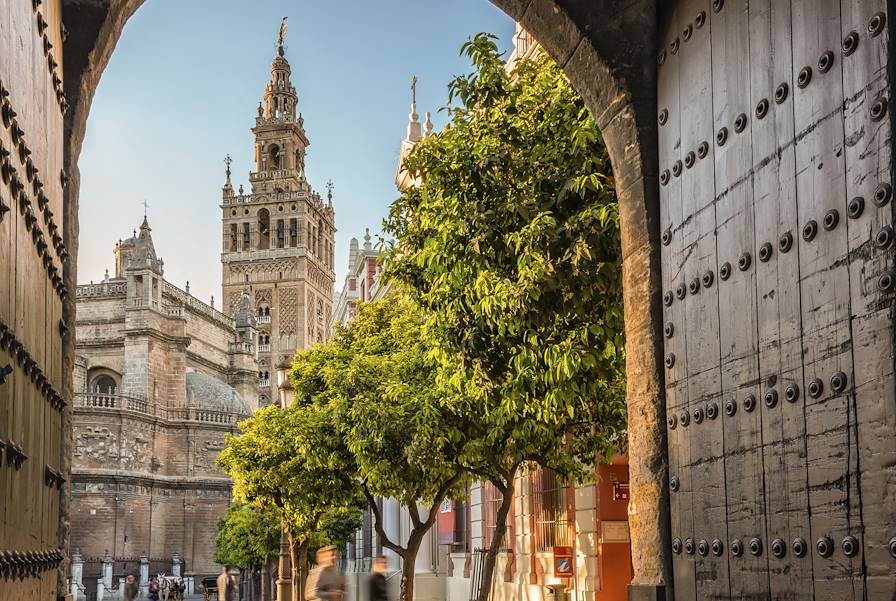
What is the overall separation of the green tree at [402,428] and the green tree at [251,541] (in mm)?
16686

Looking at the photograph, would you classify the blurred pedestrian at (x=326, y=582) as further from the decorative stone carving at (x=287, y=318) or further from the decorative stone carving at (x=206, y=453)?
the decorative stone carving at (x=287, y=318)

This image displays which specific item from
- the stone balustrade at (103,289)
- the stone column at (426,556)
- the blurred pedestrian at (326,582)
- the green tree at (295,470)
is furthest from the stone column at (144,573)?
the blurred pedestrian at (326,582)

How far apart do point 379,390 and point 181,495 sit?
52.5 meters

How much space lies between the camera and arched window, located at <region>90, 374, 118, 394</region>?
221 feet

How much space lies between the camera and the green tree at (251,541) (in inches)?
1579

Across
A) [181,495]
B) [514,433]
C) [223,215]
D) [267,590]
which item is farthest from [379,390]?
[223,215]

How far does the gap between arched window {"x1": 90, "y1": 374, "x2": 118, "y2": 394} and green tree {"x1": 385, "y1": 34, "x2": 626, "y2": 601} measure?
5933 centimetres

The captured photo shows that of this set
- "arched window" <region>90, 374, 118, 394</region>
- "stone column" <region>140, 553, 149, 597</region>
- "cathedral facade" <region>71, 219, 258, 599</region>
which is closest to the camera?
"cathedral facade" <region>71, 219, 258, 599</region>

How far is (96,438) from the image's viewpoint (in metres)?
61.8

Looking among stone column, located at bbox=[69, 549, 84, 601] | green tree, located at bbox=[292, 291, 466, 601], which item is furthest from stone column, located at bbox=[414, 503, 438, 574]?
stone column, located at bbox=[69, 549, 84, 601]

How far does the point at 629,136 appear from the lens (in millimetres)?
6164

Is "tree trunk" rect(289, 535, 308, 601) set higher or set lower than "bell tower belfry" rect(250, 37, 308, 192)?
lower

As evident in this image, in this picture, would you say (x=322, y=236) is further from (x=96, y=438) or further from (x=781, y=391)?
(x=781, y=391)

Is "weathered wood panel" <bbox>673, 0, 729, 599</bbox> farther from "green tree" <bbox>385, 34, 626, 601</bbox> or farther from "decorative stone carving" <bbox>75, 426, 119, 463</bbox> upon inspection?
"decorative stone carving" <bbox>75, 426, 119, 463</bbox>
